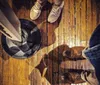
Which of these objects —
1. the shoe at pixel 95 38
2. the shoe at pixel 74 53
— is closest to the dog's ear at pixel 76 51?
the shoe at pixel 74 53

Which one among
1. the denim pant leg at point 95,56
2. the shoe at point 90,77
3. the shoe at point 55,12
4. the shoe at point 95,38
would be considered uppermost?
the shoe at point 55,12

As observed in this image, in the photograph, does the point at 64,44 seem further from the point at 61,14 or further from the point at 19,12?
the point at 19,12

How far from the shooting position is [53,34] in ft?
10.4

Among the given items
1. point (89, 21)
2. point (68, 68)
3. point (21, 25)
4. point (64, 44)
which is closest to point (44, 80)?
point (68, 68)

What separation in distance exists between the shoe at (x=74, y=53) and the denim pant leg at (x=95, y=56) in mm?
81

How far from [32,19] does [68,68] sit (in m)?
0.83

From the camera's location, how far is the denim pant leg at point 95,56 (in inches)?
122

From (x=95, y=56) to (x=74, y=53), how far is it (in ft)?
0.93

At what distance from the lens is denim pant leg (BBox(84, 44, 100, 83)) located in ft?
10.2

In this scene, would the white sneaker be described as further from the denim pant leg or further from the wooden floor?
the denim pant leg

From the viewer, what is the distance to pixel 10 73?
3184 millimetres

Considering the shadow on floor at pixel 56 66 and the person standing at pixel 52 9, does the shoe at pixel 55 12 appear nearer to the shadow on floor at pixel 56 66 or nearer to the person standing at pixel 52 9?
the person standing at pixel 52 9

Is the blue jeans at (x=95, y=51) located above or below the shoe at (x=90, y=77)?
above

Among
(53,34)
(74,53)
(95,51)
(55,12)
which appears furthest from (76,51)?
(55,12)
